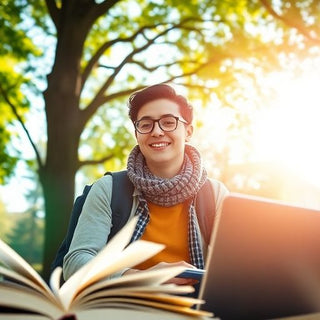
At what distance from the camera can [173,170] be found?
8.20ft

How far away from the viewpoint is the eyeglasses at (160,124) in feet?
7.82

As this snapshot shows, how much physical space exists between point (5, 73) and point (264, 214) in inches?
356

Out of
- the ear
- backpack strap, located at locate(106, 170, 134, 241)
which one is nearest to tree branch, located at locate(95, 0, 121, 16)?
the ear

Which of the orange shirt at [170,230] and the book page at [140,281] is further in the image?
the orange shirt at [170,230]

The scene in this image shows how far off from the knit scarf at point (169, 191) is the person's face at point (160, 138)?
86 mm

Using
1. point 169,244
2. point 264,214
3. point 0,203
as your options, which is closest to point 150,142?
point 169,244

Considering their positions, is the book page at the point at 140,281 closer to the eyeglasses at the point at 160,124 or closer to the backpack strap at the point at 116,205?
the backpack strap at the point at 116,205

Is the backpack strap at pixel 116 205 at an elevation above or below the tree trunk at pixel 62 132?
below

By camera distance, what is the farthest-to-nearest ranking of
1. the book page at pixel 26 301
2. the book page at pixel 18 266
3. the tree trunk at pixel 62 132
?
the tree trunk at pixel 62 132, the book page at pixel 18 266, the book page at pixel 26 301

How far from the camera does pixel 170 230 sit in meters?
2.36

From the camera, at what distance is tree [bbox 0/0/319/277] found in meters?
7.36

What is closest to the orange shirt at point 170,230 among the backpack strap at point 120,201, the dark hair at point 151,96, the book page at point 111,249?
the backpack strap at point 120,201

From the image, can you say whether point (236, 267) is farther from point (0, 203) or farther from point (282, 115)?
point (0, 203)

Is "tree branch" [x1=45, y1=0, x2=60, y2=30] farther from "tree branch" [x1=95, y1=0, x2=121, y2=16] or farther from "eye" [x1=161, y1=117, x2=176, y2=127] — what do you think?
"eye" [x1=161, y1=117, x2=176, y2=127]
